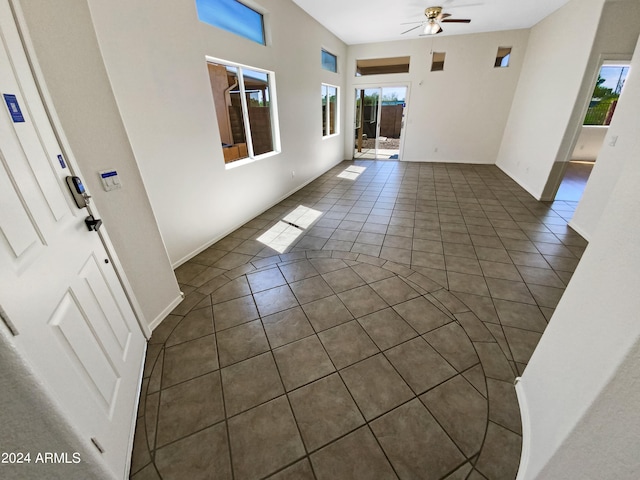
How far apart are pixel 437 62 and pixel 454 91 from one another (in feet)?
2.70

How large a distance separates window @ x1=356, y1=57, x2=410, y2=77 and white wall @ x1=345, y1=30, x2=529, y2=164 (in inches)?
46.4

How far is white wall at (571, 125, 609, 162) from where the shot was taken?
6.78m

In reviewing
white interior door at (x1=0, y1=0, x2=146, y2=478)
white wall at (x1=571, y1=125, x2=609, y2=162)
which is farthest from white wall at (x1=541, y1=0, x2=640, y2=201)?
Answer: white interior door at (x1=0, y1=0, x2=146, y2=478)

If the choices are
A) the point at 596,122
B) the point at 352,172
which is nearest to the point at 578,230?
the point at 352,172

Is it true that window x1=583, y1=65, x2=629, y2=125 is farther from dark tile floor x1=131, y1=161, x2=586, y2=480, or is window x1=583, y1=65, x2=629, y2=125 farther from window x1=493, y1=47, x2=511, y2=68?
dark tile floor x1=131, y1=161, x2=586, y2=480

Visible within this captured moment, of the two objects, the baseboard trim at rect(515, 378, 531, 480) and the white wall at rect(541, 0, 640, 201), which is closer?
the baseboard trim at rect(515, 378, 531, 480)

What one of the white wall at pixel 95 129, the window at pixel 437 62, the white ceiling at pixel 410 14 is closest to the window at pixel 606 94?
the white ceiling at pixel 410 14

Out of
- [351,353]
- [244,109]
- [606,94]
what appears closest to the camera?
[351,353]

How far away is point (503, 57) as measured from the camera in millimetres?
6141

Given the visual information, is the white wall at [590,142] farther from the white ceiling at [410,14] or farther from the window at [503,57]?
the white ceiling at [410,14]

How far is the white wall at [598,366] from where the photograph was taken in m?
0.73

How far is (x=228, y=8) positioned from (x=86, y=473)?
4136 millimetres

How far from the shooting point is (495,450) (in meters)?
1.27

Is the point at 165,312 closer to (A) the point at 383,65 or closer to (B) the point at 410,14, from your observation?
(B) the point at 410,14
